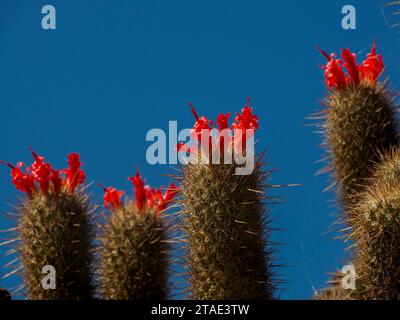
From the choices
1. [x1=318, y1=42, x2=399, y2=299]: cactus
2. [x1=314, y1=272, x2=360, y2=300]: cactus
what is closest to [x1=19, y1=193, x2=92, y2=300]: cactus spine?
[x1=314, y1=272, x2=360, y2=300]: cactus

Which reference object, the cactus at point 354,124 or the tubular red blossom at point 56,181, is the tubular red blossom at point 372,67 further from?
the tubular red blossom at point 56,181

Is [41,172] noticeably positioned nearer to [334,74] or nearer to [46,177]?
[46,177]

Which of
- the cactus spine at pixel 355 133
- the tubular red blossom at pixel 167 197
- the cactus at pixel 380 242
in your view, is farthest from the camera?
the cactus spine at pixel 355 133

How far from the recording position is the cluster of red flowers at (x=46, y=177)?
10125 millimetres

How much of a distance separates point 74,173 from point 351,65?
4.04 m

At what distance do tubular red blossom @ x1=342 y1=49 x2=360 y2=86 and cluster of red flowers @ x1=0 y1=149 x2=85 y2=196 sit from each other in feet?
12.5

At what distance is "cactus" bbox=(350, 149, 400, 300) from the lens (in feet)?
30.9

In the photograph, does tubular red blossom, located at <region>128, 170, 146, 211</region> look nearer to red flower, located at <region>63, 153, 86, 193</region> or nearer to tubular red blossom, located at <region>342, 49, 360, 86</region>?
red flower, located at <region>63, 153, 86, 193</region>

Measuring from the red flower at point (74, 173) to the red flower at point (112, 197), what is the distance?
19.2 inches

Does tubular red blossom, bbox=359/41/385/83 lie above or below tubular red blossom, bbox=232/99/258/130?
above

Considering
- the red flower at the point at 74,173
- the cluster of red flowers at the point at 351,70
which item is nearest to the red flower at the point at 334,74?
the cluster of red flowers at the point at 351,70

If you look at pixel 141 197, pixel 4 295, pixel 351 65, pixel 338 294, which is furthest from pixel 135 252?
pixel 351 65

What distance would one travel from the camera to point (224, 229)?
31.9 ft
